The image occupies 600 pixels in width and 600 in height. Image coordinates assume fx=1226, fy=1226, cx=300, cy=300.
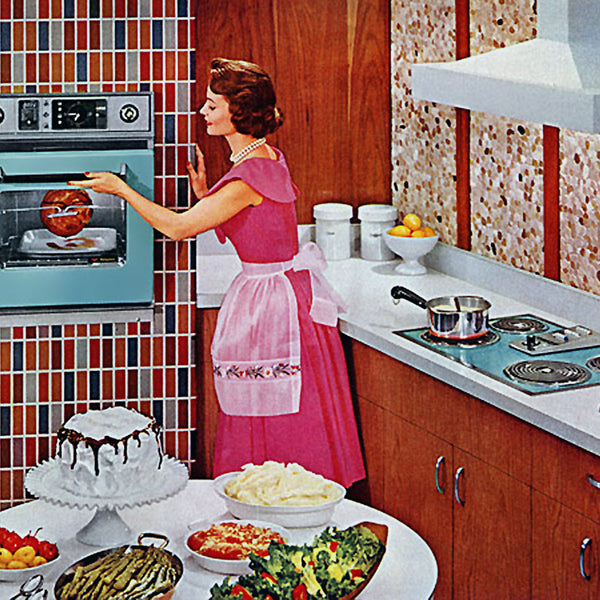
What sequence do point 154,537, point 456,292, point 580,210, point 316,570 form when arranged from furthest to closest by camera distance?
1. point 456,292
2. point 580,210
3. point 154,537
4. point 316,570

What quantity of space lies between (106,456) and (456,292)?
201cm

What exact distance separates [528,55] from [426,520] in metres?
1.31

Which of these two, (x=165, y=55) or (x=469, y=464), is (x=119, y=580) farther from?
(x=165, y=55)

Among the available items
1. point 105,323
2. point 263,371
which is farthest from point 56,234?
point 263,371

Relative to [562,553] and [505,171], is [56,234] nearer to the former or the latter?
[505,171]

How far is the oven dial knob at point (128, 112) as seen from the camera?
371 cm

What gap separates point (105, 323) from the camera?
12.6 ft

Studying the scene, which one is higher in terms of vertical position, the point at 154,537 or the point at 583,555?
the point at 154,537

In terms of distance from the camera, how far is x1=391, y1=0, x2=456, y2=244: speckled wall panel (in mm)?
4258

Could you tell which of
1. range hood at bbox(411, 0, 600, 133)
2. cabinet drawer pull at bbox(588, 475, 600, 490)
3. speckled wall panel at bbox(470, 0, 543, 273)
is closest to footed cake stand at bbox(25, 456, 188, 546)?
cabinet drawer pull at bbox(588, 475, 600, 490)

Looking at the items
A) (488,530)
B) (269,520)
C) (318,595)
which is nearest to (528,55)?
(488,530)

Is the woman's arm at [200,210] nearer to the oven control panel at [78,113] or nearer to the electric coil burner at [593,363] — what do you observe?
the oven control panel at [78,113]

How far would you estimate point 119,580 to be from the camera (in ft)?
6.84

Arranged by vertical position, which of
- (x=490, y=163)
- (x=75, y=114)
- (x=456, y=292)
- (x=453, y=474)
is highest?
(x=75, y=114)
